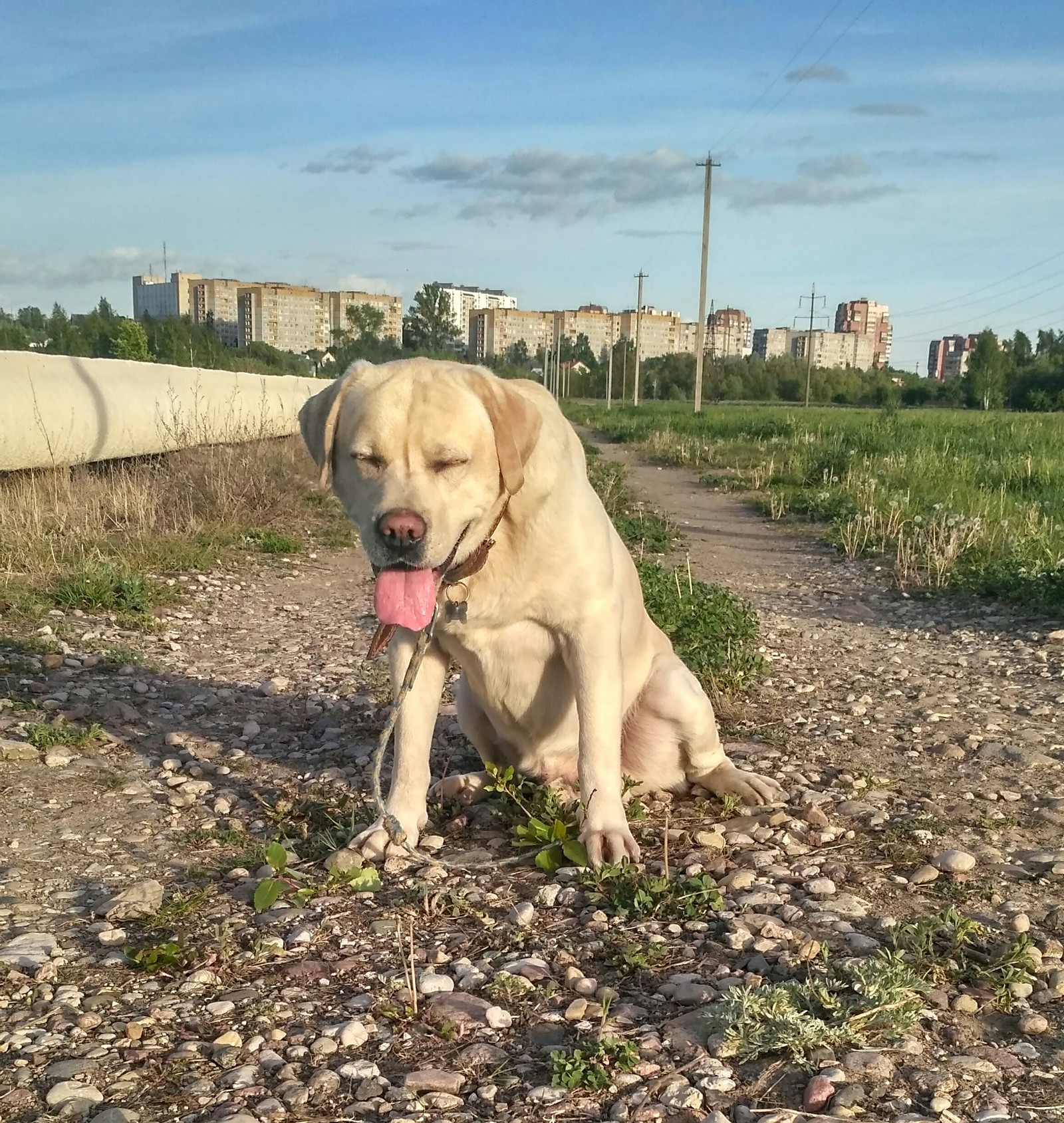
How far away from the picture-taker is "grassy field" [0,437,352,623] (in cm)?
651

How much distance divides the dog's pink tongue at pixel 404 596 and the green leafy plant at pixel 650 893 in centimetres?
91

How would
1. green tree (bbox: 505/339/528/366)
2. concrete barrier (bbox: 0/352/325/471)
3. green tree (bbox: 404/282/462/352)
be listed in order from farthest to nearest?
green tree (bbox: 505/339/528/366), green tree (bbox: 404/282/462/352), concrete barrier (bbox: 0/352/325/471)

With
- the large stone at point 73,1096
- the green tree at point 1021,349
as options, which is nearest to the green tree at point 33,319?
the large stone at point 73,1096

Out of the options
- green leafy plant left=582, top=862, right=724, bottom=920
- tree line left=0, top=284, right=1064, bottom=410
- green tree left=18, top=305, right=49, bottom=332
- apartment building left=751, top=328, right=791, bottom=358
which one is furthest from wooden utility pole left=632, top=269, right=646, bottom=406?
apartment building left=751, top=328, right=791, bottom=358

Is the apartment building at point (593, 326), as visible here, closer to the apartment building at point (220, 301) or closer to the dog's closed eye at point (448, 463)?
the apartment building at point (220, 301)

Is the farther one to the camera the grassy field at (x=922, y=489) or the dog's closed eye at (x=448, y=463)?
the grassy field at (x=922, y=489)

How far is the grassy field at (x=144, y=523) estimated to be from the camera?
6.51m

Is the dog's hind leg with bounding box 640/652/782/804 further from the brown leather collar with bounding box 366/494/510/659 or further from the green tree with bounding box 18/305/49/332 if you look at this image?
the green tree with bounding box 18/305/49/332

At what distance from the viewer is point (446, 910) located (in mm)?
2764

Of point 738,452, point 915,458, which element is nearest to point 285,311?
point 738,452

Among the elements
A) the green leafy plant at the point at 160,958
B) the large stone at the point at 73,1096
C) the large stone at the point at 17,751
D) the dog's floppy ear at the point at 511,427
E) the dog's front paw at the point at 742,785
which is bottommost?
the large stone at the point at 17,751

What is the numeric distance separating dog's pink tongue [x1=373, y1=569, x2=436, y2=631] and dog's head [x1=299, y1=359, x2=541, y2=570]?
0.13 feet

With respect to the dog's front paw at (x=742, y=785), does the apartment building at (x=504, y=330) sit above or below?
above

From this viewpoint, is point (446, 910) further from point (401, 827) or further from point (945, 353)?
point (945, 353)
